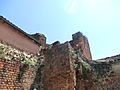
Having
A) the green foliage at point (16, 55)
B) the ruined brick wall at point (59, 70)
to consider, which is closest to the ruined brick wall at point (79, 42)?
the ruined brick wall at point (59, 70)

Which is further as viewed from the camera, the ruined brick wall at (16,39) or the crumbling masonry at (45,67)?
the ruined brick wall at (16,39)

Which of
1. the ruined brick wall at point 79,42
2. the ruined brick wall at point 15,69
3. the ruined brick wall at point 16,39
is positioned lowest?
the ruined brick wall at point 15,69

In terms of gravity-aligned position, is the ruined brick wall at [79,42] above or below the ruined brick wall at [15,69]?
above

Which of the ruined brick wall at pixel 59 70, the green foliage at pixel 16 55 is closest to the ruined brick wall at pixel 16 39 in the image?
the green foliage at pixel 16 55

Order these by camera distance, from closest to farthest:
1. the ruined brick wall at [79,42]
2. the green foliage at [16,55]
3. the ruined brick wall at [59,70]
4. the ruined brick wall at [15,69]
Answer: the ruined brick wall at [15,69]
the green foliage at [16,55]
the ruined brick wall at [59,70]
the ruined brick wall at [79,42]

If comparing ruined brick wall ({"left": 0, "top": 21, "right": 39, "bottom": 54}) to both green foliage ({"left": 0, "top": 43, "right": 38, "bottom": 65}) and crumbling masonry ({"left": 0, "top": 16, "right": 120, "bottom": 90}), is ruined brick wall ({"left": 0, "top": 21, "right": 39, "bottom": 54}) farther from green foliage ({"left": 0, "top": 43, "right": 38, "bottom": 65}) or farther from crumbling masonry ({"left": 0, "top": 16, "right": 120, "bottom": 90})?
green foliage ({"left": 0, "top": 43, "right": 38, "bottom": 65})

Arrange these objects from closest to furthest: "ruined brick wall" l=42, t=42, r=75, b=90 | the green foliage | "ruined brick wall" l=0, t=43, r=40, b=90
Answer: "ruined brick wall" l=0, t=43, r=40, b=90 < the green foliage < "ruined brick wall" l=42, t=42, r=75, b=90

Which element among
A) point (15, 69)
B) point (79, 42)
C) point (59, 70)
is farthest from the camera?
point (79, 42)

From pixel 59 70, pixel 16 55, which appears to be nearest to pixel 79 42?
pixel 59 70

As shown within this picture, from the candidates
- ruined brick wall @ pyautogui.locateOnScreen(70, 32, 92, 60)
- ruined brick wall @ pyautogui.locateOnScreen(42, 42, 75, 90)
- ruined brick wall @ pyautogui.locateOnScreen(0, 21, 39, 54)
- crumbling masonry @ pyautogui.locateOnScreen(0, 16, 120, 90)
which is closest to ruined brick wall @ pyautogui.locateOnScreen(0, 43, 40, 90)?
crumbling masonry @ pyautogui.locateOnScreen(0, 16, 120, 90)

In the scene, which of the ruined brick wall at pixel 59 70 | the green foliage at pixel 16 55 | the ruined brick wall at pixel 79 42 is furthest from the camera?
the ruined brick wall at pixel 79 42

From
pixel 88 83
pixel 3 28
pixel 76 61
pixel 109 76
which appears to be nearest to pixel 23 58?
pixel 3 28

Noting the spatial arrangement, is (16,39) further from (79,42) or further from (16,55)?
(79,42)

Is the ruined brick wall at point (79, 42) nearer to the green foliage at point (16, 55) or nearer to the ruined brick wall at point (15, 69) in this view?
the green foliage at point (16, 55)
